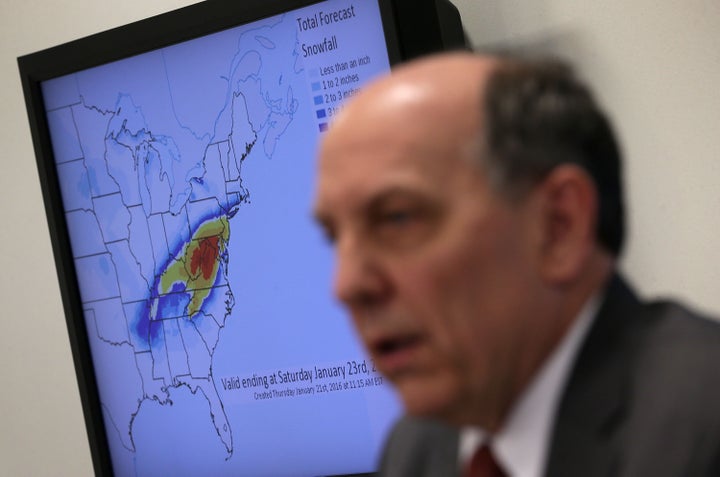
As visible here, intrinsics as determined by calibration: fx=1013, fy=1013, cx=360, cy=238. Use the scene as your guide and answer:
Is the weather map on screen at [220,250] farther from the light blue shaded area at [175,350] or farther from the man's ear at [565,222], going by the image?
the man's ear at [565,222]

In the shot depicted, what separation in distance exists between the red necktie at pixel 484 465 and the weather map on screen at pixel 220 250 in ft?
3.14

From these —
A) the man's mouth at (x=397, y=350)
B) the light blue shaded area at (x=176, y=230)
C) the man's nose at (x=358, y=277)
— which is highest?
the light blue shaded area at (x=176, y=230)

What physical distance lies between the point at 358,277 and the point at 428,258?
2.0 inches

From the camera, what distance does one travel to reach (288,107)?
178cm

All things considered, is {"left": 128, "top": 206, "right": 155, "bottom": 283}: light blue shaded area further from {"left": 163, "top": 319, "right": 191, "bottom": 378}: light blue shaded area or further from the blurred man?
the blurred man

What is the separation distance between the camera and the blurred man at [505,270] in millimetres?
698

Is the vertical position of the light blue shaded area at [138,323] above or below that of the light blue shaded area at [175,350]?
above

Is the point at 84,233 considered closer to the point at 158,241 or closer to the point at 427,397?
the point at 158,241

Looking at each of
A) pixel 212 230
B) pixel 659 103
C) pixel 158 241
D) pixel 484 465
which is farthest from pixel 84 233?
pixel 484 465

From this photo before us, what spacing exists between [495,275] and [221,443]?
4.20ft

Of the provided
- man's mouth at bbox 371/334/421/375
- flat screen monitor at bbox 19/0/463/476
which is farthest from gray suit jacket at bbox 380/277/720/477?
flat screen monitor at bbox 19/0/463/476

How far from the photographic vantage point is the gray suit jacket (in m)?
0.68

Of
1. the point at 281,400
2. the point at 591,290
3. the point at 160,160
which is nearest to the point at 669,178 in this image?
the point at 281,400

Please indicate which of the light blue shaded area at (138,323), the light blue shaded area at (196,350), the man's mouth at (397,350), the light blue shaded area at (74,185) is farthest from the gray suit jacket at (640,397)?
the light blue shaded area at (74,185)
